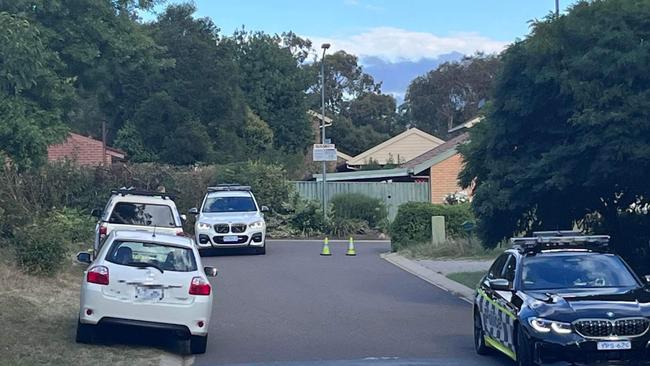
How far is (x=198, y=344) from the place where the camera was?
14.2 metres

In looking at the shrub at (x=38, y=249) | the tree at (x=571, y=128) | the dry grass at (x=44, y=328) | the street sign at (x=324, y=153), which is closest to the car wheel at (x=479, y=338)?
the tree at (x=571, y=128)

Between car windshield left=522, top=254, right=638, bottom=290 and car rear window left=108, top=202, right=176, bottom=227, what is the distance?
1092 centimetres

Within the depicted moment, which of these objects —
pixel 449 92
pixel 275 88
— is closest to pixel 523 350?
pixel 275 88

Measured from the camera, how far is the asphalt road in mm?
14117

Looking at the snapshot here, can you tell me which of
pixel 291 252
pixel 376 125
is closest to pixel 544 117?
pixel 291 252

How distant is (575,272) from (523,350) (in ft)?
5.45

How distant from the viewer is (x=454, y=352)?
14.4 meters

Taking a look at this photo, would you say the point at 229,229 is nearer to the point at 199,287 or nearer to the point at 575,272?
the point at 199,287

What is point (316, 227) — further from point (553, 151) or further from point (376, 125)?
point (376, 125)

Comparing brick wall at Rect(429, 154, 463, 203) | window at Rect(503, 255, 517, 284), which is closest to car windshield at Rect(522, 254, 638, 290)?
window at Rect(503, 255, 517, 284)

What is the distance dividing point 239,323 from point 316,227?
79.5ft

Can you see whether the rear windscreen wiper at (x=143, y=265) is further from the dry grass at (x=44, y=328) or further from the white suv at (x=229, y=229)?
the white suv at (x=229, y=229)

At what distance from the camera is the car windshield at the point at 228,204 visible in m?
32.5

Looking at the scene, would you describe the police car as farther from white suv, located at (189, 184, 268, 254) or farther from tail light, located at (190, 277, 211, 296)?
white suv, located at (189, 184, 268, 254)
